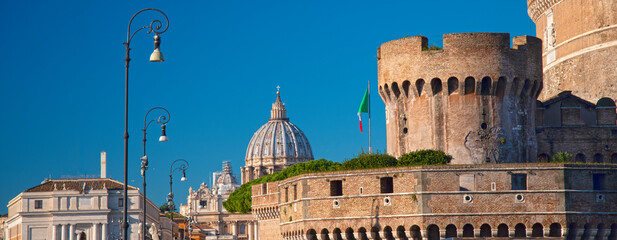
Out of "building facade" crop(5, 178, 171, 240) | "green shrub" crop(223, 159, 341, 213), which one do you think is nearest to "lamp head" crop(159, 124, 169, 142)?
"green shrub" crop(223, 159, 341, 213)

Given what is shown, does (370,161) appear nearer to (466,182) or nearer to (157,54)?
(466,182)

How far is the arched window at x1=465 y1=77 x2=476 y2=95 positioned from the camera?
179ft

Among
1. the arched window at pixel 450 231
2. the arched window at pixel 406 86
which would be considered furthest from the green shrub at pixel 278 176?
the arched window at pixel 450 231

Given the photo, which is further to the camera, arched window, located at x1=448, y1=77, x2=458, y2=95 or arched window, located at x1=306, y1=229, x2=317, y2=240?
arched window, located at x1=448, y1=77, x2=458, y2=95

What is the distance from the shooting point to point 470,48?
54.4 meters

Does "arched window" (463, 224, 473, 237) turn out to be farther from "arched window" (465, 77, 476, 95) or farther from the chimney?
the chimney

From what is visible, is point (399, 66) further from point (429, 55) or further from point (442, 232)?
point (442, 232)

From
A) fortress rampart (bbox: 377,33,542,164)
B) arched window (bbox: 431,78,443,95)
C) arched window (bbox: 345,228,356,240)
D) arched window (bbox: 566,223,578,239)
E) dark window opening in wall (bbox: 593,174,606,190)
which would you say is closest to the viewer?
arched window (bbox: 566,223,578,239)

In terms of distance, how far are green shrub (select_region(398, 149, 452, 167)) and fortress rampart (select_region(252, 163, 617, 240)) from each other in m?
2.86

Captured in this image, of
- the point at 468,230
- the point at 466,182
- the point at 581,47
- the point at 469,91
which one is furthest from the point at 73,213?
the point at 468,230

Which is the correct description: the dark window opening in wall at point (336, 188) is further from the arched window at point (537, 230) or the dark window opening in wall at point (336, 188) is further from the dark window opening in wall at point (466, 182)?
the arched window at point (537, 230)

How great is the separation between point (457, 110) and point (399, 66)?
368cm

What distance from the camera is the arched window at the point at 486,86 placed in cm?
5462

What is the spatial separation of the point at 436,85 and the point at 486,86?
2.46 m
